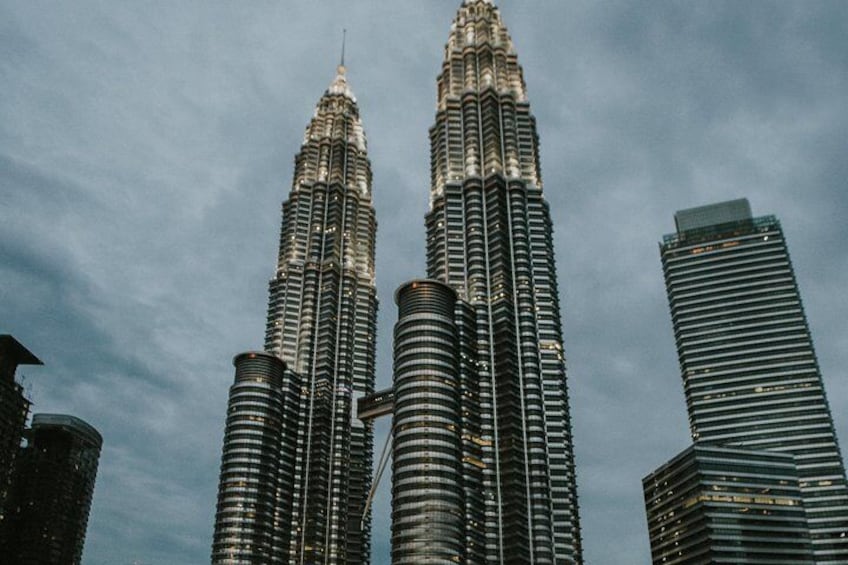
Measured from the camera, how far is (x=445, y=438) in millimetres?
193625

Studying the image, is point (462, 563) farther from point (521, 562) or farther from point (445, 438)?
point (445, 438)

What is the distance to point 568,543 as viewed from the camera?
200m

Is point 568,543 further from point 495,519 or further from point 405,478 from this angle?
point 405,478

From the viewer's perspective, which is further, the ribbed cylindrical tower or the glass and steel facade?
the glass and steel facade

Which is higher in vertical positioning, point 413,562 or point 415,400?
point 415,400

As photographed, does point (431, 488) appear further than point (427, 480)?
No

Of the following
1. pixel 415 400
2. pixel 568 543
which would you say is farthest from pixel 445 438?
pixel 568 543

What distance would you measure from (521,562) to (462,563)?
631 inches

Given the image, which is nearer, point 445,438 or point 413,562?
point 413,562

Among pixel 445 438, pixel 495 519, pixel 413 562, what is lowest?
pixel 413 562

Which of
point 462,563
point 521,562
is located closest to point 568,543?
point 521,562

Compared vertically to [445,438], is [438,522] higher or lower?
lower

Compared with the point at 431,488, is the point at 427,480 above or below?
above

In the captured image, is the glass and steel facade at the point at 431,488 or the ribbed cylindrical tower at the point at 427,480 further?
the glass and steel facade at the point at 431,488
